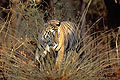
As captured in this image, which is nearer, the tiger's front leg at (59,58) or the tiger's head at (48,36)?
the tiger's front leg at (59,58)

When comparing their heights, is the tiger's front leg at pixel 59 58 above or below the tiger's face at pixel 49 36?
below

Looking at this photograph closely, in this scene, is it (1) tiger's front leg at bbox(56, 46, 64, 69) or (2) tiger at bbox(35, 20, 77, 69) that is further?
(2) tiger at bbox(35, 20, 77, 69)

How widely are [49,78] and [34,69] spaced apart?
10.4 inches

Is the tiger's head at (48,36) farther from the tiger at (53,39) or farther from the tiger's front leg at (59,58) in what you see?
the tiger's front leg at (59,58)

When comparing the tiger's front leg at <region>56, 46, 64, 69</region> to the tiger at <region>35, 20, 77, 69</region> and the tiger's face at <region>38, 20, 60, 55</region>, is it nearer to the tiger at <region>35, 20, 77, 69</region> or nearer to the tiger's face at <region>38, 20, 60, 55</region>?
the tiger at <region>35, 20, 77, 69</region>

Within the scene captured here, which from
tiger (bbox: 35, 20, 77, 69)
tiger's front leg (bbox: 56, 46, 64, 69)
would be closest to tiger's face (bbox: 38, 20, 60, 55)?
tiger (bbox: 35, 20, 77, 69)

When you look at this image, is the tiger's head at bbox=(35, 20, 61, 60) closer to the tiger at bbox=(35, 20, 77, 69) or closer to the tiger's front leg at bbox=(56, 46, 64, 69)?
the tiger at bbox=(35, 20, 77, 69)

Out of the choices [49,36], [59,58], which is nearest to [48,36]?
[49,36]

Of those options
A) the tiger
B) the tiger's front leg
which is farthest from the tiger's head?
the tiger's front leg

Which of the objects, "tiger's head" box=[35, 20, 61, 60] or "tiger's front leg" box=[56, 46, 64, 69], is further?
"tiger's head" box=[35, 20, 61, 60]

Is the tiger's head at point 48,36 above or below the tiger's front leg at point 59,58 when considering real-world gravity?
above

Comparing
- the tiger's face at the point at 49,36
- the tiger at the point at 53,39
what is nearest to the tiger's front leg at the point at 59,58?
the tiger at the point at 53,39

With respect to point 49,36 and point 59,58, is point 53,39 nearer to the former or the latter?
point 49,36

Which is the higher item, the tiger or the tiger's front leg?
the tiger
